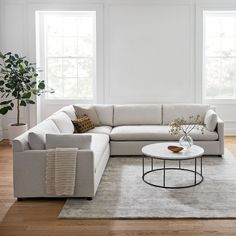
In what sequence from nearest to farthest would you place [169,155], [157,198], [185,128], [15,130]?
[157,198] → [169,155] → [185,128] → [15,130]

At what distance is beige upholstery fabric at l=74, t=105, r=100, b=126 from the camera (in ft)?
20.6

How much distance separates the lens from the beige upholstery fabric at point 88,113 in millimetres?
6285

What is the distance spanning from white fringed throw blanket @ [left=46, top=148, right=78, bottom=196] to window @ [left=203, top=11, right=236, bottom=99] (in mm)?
4436

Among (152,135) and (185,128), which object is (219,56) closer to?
(185,128)

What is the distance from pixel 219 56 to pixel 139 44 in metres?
1.66

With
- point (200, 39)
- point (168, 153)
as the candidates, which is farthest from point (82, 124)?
point (200, 39)

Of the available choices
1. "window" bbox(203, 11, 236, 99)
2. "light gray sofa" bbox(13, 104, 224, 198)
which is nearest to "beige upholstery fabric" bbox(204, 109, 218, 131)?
"light gray sofa" bbox(13, 104, 224, 198)

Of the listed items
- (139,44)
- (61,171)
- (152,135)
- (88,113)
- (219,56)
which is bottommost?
→ (61,171)

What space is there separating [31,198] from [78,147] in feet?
2.50

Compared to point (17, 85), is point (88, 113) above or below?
below

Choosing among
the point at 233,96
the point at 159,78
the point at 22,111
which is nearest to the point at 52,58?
the point at 22,111

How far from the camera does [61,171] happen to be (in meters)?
3.91

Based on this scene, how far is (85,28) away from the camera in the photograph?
24.9 feet

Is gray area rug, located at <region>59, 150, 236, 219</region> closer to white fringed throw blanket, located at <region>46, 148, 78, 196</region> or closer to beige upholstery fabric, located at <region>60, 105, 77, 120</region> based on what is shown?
white fringed throw blanket, located at <region>46, 148, 78, 196</region>
